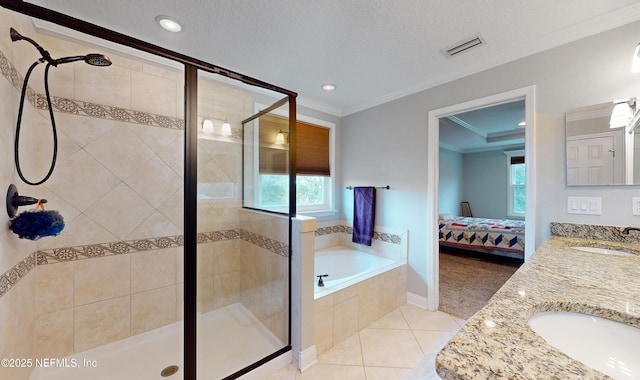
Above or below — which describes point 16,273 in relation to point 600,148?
below

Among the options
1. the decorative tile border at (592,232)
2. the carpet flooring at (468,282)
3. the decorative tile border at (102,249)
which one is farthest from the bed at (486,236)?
the decorative tile border at (102,249)

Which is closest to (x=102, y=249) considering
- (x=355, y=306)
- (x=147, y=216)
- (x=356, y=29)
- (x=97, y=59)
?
(x=147, y=216)

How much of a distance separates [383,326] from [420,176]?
1.54m

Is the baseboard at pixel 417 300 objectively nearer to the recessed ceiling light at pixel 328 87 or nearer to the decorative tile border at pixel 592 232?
the decorative tile border at pixel 592 232

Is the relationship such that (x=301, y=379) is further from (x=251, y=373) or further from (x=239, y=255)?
(x=239, y=255)

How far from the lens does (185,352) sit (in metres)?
1.47

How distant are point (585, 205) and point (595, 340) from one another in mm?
1467

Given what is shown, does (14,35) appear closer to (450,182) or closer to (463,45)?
(463,45)

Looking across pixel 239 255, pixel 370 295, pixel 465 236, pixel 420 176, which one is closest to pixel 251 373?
pixel 239 255

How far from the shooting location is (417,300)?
255 centimetres

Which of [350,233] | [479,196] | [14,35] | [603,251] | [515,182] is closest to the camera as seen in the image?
[14,35]

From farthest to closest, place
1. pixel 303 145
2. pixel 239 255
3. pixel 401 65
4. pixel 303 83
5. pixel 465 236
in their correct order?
pixel 465 236
pixel 303 145
pixel 303 83
pixel 239 255
pixel 401 65

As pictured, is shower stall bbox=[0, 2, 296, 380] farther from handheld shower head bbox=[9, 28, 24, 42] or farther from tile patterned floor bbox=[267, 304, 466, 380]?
tile patterned floor bbox=[267, 304, 466, 380]

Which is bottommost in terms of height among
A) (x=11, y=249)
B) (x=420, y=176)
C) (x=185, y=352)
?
(x=185, y=352)
